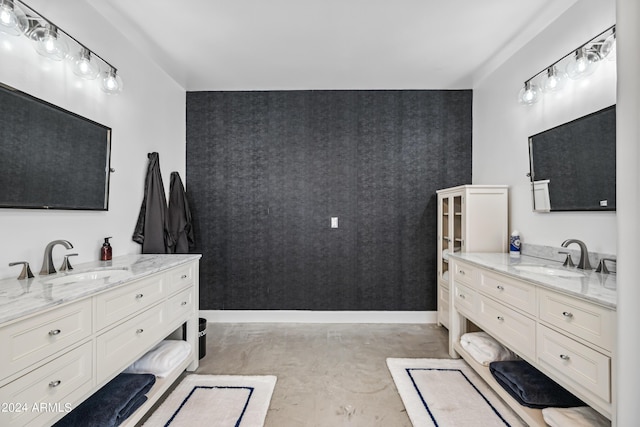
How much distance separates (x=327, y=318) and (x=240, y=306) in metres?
0.98

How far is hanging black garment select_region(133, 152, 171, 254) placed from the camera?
8.55ft

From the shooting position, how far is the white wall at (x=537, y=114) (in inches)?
73.8

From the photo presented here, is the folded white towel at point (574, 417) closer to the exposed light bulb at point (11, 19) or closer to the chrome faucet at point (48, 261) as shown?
the chrome faucet at point (48, 261)

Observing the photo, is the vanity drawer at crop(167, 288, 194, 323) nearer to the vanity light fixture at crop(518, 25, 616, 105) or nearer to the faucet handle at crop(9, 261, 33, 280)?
the faucet handle at crop(9, 261, 33, 280)

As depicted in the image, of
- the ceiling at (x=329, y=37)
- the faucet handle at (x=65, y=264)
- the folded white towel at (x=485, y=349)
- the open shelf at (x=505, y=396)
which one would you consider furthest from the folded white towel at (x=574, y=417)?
the faucet handle at (x=65, y=264)

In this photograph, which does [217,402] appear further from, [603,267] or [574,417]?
[603,267]

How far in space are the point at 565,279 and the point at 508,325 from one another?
0.43m

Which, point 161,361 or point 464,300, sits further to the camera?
point 464,300

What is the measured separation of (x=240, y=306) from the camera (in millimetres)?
3504

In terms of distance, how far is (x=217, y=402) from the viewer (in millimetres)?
1988

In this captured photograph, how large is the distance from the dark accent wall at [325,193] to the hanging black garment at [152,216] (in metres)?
0.77

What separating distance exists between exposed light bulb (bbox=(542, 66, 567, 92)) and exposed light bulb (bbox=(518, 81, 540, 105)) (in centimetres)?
13

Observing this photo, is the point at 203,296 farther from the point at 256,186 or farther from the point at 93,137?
the point at 93,137

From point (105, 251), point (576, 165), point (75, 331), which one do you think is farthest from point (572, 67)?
point (105, 251)
